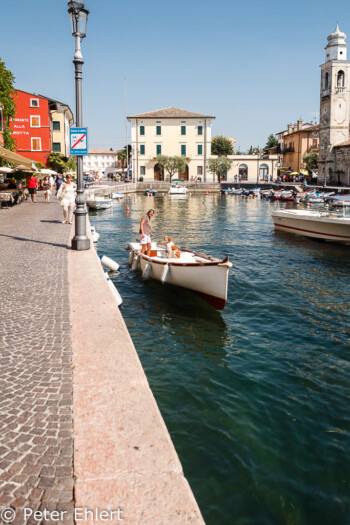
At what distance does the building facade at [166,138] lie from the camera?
250 feet

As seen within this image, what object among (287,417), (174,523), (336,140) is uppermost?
(336,140)

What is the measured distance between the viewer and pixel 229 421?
564 cm

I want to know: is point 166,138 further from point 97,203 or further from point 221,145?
point 97,203

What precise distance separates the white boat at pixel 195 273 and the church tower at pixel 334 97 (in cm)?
5683

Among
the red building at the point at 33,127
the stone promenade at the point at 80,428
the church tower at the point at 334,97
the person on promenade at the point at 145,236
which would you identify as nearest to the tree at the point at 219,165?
the church tower at the point at 334,97

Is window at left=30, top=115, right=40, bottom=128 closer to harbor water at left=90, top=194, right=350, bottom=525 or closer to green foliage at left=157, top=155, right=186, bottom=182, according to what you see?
green foliage at left=157, top=155, right=186, bottom=182

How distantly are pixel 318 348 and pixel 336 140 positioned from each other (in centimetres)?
6310

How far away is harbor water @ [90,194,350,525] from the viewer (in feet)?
14.5

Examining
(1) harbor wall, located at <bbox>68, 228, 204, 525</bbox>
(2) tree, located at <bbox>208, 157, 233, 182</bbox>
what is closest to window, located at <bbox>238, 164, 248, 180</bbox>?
(2) tree, located at <bbox>208, 157, 233, 182</bbox>

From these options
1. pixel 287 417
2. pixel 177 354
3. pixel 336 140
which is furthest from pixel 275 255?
pixel 336 140

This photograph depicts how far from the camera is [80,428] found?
3.56 metres

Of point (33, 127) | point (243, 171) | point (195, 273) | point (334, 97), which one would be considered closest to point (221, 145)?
point (243, 171)

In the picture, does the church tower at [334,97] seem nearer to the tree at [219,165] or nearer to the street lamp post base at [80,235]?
the tree at [219,165]

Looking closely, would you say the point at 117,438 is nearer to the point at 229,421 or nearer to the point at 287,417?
the point at 229,421
